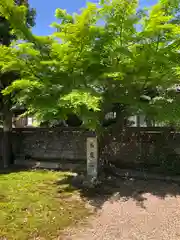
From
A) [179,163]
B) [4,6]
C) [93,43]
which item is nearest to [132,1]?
[93,43]

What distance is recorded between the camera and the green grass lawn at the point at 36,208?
519 centimetres

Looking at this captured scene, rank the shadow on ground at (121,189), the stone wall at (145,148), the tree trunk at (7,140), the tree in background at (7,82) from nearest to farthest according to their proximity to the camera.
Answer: the shadow on ground at (121,189) → the stone wall at (145,148) → the tree in background at (7,82) → the tree trunk at (7,140)

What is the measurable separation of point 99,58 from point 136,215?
3778 mm

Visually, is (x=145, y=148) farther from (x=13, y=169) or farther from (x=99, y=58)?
(x=13, y=169)

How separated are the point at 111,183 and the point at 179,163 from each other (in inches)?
79.7

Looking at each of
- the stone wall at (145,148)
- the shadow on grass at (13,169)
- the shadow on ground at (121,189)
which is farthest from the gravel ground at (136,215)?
the shadow on grass at (13,169)

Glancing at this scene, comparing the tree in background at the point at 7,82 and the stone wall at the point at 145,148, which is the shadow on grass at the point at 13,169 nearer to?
the tree in background at the point at 7,82

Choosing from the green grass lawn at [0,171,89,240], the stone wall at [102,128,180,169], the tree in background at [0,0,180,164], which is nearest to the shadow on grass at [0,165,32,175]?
the green grass lawn at [0,171,89,240]

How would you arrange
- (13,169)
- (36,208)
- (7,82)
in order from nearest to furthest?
(36,208) < (13,169) < (7,82)

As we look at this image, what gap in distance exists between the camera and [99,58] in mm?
7621

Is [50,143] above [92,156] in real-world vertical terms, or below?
above

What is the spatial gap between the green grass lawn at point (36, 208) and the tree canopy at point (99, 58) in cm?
184

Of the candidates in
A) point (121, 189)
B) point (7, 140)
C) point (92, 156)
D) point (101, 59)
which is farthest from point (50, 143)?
point (101, 59)

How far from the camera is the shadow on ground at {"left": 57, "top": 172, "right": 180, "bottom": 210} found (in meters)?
7.01
